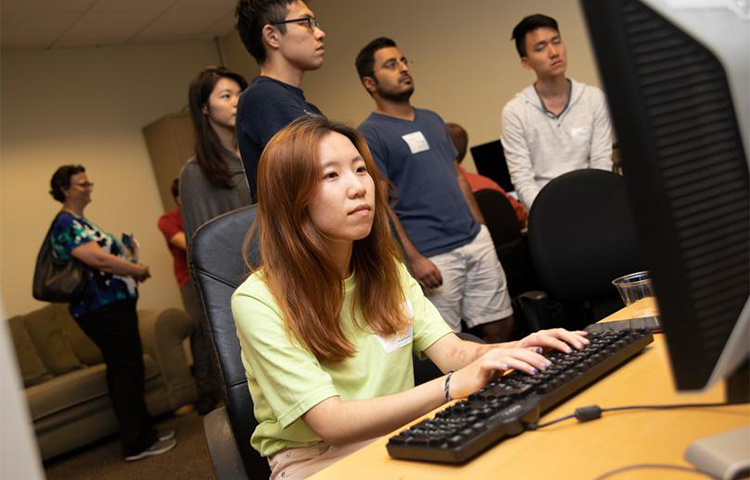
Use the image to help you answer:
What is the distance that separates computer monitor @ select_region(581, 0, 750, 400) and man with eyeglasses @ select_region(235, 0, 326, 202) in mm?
1513

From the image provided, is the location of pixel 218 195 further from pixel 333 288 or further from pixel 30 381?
pixel 30 381

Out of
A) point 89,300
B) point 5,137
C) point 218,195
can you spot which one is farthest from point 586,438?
point 5,137

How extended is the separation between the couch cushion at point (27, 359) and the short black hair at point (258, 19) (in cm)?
360

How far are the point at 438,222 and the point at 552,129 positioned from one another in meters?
0.59

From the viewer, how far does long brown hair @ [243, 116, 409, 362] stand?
1337 millimetres

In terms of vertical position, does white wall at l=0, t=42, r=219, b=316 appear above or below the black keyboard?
above

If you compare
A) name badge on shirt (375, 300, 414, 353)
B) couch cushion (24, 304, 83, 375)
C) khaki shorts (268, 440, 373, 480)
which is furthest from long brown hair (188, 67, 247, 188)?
couch cushion (24, 304, 83, 375)

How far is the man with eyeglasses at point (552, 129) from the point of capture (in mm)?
2914

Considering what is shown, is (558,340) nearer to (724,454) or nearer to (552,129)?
(724,454)

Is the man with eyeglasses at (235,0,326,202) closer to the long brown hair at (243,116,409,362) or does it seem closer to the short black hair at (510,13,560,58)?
the long brown hair at (243,116,409,362)

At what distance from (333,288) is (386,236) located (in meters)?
0.19

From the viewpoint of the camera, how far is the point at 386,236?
154cm

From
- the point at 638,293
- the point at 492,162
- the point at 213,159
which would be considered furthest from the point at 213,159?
the point at 492,162

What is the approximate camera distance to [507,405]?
92 cm
